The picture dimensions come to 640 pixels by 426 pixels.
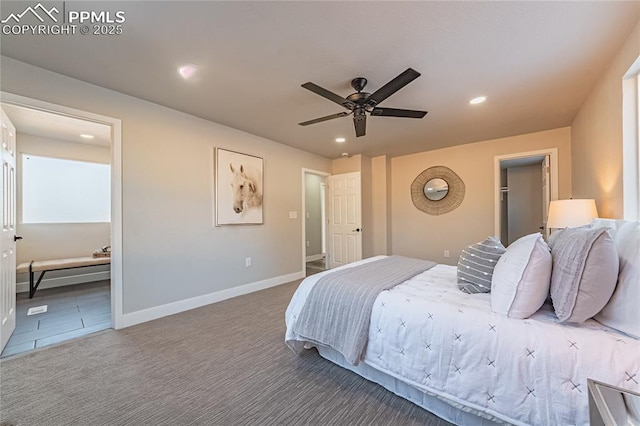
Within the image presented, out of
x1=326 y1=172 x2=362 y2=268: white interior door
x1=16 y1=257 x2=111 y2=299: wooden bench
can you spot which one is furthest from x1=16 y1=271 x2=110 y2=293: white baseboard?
x1=326 y1=172 x2=362 y2=268: white interior door

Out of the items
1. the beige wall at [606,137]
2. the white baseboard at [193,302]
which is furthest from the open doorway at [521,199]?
the white baseboard at [193,302]

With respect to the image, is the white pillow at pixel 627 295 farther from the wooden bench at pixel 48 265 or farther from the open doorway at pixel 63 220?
the wooden bench at pixel 48 265

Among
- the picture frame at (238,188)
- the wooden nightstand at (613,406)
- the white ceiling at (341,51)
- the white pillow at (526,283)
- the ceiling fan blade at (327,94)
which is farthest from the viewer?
the picture frame at (238,188)

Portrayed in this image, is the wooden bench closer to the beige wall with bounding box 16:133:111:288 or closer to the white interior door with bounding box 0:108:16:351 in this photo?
the beige wall with bounding box 16:133:111:288

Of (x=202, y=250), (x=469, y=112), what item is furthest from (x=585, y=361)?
(x=202, y=250)

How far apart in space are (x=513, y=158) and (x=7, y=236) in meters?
6.41

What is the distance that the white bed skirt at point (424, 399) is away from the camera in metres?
1.33

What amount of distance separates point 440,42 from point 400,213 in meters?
3.76

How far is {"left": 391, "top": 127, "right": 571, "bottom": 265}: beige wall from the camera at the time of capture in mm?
3807

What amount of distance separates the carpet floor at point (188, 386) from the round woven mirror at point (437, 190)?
3780 mm

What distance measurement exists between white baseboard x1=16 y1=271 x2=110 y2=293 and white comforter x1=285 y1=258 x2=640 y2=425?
16.9ft

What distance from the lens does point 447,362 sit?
135 centimetres

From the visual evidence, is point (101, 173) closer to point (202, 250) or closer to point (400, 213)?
point (202, 250)

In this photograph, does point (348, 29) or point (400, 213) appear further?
point (400, 213)
